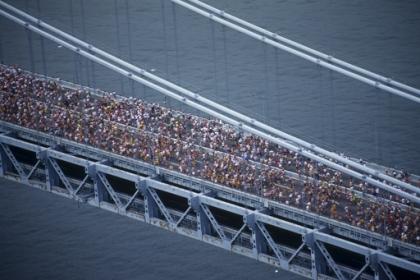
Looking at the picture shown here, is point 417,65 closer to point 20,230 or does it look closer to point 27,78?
point 27,78

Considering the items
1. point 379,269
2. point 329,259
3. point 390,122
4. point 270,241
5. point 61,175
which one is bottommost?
point 379,269

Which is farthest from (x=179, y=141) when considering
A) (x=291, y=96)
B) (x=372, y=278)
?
(x=291, y=96)

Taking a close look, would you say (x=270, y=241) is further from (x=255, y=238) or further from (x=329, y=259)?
(x=329, y=259)

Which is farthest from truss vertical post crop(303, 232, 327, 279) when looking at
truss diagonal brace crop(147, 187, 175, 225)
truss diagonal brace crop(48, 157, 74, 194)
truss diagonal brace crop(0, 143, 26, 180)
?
truss diagonal brace crop(0, 143, 26, 180)

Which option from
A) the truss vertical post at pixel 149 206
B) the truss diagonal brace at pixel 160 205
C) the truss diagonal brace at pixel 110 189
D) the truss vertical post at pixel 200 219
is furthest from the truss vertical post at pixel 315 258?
the truss diagonal brace at pixel 110 189

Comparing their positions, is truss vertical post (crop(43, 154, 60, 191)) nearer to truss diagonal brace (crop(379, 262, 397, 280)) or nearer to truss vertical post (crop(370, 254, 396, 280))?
truss vertical post (crop(370, 254, 396, 280))

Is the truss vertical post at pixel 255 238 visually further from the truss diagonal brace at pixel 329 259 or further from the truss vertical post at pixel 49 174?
the truss vertical post at pixel 49 174

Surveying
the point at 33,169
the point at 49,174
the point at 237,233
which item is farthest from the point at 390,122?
the point at 33,169
